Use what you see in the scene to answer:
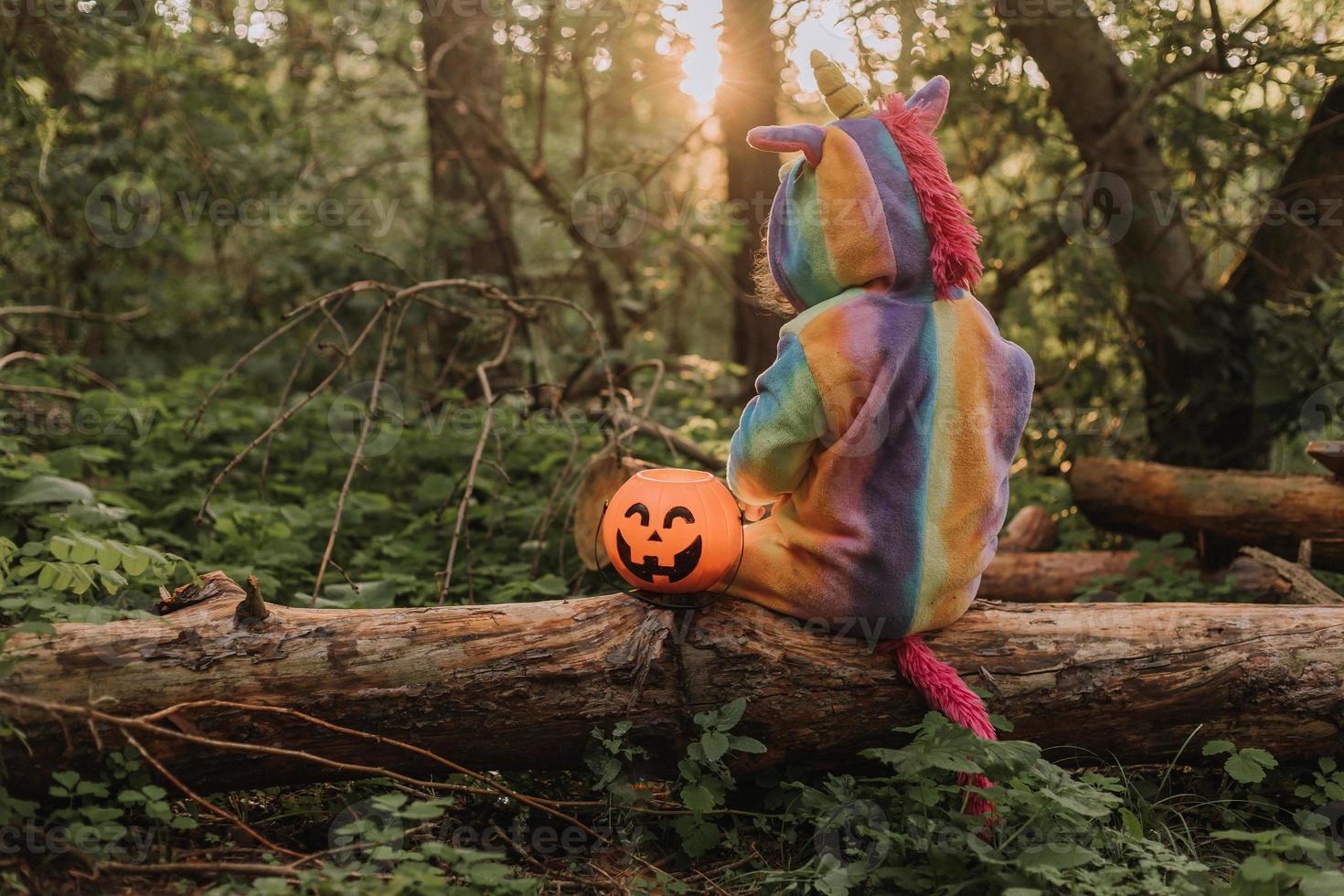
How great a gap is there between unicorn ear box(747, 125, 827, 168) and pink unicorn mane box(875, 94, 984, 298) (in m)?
0.21

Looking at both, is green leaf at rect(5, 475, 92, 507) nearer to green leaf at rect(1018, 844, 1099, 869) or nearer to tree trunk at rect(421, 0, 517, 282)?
green leaf at rect(1018, 844, 1099, 869)

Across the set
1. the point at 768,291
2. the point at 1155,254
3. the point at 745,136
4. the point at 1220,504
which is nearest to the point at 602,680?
the point at 768,291

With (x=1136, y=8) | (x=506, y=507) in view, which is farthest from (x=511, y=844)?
(x=1136, y=8)

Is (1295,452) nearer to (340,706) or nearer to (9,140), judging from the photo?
(340,706)

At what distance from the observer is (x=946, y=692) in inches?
105

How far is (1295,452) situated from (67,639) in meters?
6.06

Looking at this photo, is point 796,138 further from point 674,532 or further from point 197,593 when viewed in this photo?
point 197,593

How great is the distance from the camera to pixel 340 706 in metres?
2.53

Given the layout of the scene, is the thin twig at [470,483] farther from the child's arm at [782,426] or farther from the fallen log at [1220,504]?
the fallen log at [1220,504]

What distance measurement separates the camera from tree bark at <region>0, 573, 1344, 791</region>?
2.43 meters

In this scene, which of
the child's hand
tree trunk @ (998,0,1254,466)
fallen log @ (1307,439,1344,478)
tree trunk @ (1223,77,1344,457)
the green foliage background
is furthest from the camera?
tree trunk @ (998,0,1254,466)

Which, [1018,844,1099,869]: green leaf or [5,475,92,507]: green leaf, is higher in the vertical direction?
[5,475,92,507]: green leaf

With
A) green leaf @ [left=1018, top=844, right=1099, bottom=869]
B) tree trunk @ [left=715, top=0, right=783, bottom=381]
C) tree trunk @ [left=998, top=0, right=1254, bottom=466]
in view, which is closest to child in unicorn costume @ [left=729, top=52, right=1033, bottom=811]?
green leaf @ [left=1018, top=844, right=1099, bottom=869]

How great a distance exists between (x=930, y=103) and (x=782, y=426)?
3.21 feet
